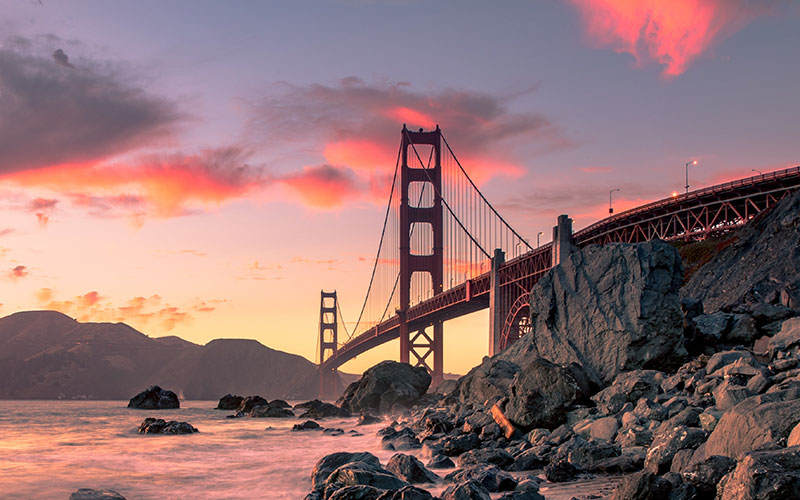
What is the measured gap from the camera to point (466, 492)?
830cm

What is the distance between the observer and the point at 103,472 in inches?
689

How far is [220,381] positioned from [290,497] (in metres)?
187

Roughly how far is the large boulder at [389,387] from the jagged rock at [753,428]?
107ft

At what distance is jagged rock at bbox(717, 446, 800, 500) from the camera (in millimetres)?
6727

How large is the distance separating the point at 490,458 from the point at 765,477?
582 cm

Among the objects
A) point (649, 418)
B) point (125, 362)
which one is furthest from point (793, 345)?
point (125, 362)

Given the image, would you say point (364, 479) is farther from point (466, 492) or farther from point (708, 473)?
point (708, 473)

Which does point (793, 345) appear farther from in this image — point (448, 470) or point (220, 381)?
point (220, 381)

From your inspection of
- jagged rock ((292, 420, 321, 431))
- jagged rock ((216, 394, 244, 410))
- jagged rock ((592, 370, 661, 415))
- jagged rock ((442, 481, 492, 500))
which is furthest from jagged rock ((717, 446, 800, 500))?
A: jagged rock ((216, 394, 244, 410))

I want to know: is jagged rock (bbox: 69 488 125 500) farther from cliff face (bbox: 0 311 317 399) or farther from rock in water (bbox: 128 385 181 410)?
cliff face (bbox: 0 311 317 399)

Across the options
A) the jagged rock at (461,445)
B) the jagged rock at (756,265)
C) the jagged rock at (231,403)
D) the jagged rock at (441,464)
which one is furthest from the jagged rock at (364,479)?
the jagged rock at (231,403)

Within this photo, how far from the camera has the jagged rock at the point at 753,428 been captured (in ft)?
27.6

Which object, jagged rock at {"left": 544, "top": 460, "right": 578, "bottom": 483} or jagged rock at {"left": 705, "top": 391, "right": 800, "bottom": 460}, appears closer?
jagged rock at {"left": 705, "top": 391, "right": 800, "bottom": 460}

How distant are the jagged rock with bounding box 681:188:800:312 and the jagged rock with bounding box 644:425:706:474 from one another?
59.0ft
